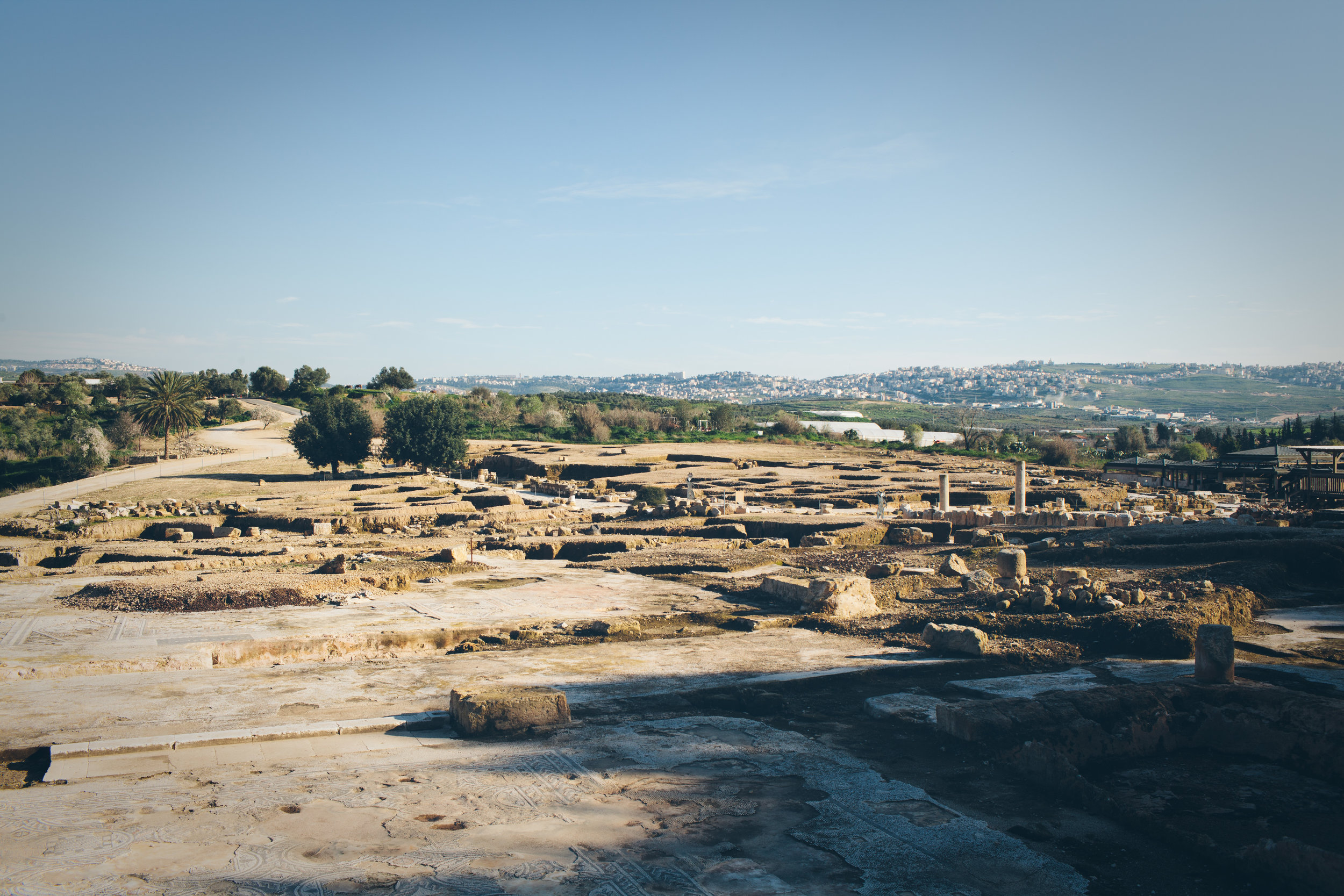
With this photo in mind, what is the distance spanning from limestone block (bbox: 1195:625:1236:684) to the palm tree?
5262 centimetres

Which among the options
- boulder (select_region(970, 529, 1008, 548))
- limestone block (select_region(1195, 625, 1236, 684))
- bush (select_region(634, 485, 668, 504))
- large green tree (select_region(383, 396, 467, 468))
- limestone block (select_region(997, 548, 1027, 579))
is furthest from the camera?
large green tree (select_region(383, 396, 467, 468))

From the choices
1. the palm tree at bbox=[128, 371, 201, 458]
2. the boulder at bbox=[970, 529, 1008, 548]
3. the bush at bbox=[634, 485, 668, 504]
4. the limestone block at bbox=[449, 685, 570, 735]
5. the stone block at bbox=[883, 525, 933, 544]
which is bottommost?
the bush at bbox=[634, 485, 668, 504]

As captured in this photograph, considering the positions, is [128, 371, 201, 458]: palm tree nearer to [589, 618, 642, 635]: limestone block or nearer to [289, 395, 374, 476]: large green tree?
[289, 395, 374, 476]: large green tree

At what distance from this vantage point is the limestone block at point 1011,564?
56.5 ft

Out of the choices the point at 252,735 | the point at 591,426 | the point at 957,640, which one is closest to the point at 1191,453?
the point at 591,426

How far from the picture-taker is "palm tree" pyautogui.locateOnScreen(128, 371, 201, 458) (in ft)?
165

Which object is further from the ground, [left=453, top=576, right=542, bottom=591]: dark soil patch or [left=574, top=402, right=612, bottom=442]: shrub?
[left=574, top=402, right=612, bottom=442]: shrub

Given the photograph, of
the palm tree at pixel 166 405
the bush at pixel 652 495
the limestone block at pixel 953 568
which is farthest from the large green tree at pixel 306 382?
the limestone block at pixel 953 568

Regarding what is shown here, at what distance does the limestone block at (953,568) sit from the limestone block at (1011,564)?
872mm

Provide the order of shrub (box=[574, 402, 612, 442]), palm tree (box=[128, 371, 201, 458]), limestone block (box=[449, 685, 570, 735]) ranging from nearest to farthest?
limestone block (box=[449, 685, 570, 735]) < palm tree (box=[128, 371, 201, 458]) < shrub (box=[574, 402, 612, 442])

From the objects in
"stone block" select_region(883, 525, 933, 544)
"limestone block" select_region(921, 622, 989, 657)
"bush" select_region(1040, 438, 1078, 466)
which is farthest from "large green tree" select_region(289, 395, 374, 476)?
"bush" select_region(1040, 438, 1078, 466)

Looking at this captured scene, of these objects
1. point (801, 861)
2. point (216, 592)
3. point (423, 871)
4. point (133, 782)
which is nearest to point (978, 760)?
point (801, 861)

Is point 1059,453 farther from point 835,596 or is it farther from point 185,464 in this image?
point 185,464

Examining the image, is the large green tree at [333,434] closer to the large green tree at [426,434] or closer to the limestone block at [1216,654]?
the large green tree at [426,434]
